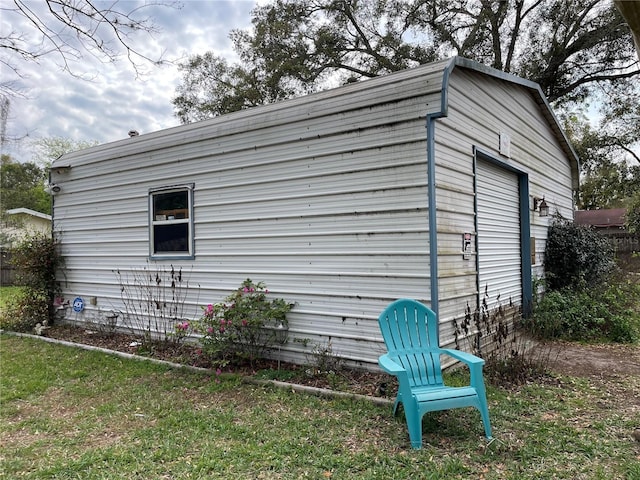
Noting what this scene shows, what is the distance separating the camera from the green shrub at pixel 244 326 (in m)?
4.84

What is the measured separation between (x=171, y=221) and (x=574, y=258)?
6.76 meters

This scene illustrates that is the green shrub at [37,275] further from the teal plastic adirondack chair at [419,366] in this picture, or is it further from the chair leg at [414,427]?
the chair leg at [414,427]

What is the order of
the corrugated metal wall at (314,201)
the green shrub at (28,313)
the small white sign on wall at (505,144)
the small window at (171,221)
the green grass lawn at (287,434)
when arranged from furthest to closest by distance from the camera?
the green shrub at (28,313)
the small window at (171,221)
the small white sign on wall at (505,144)
the corrugated metal wall at (314,201)
the green grass lawn at (287,434)

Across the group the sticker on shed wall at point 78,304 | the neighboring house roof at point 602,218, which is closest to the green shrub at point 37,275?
the sticker on shed wall at point 78,304

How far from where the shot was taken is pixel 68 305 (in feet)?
25.3

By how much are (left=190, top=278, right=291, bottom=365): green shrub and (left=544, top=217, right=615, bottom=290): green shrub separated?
5.16m

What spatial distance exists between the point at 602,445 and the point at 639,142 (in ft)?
63.3

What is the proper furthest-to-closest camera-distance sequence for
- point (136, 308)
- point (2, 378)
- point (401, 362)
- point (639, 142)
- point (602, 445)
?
point (639, 142) → point (136, 308) → point (2, 378) → point (401, 362) → point (602, 445)

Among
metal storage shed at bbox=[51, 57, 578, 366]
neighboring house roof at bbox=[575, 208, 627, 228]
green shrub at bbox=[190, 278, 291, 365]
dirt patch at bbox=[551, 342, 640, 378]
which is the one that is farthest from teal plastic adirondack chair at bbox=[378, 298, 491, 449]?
neighboring house roof at bbox=[575, 208, 627, 228]

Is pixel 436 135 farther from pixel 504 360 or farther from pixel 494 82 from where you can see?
pixel 504 360

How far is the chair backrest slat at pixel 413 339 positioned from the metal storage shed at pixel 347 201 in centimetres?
54

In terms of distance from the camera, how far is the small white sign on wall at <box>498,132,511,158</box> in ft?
19.1

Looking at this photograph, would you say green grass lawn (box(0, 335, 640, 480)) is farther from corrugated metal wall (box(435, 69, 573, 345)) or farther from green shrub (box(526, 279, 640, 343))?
green shrub (box(526, 279, 640, 343))

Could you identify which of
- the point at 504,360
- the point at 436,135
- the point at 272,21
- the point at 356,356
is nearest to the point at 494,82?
the point at 436,135
